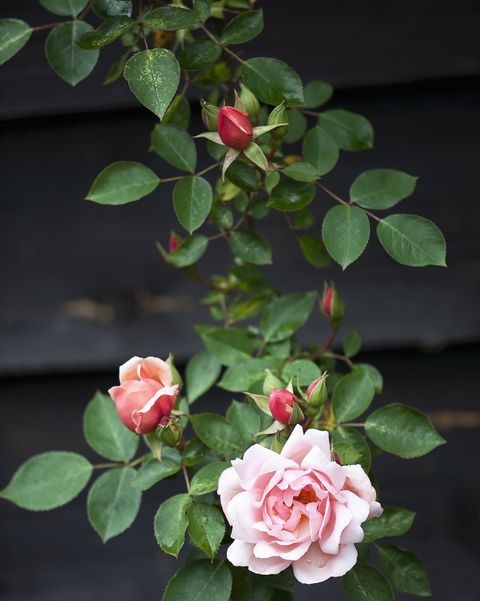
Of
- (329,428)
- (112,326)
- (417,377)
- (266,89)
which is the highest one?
(266,89)

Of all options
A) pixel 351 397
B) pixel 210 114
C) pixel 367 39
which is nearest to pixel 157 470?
pixel 351 397

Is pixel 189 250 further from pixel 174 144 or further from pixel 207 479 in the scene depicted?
pixel 207 479

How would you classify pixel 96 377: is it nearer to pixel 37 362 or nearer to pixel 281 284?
pixel 37 362

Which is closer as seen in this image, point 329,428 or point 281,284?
point 329,428

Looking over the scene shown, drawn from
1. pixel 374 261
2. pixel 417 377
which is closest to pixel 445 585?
pixel 417 377

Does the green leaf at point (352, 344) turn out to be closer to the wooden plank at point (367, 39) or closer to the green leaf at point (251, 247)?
the green leaf at point (251, 247)

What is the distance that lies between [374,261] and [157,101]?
22.5 inches

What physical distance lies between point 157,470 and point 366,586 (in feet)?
0.56

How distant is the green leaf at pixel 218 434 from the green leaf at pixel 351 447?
70 millimetres

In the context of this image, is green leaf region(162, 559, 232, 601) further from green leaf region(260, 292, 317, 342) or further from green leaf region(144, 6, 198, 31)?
green leaf region(144, 6, 198, 31)

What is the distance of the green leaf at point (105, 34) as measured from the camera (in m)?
0.52

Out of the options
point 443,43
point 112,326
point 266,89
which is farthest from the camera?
point 112,326

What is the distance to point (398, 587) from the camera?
652mm

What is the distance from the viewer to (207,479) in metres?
0.54
